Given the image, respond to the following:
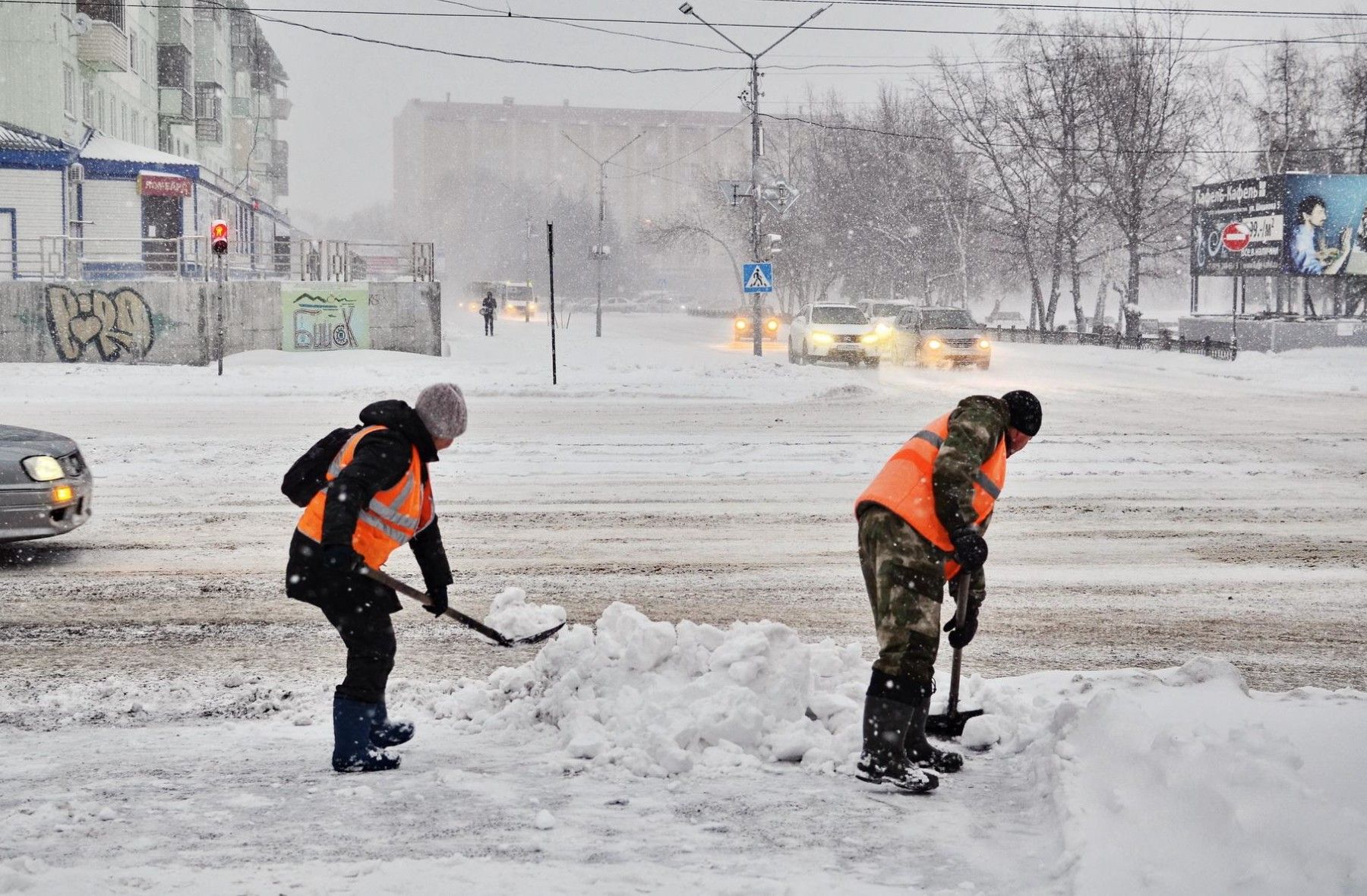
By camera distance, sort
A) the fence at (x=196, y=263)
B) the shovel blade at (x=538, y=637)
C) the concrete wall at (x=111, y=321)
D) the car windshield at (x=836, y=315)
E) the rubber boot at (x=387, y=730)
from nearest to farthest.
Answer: the rubber boot at (x=387, y=730) → the shovel blade at (x=538, y=637) → the concrete wall at (x=111, y=321) → the fence at (x=196, y=263) → the car windshield at (x=836, y=315)

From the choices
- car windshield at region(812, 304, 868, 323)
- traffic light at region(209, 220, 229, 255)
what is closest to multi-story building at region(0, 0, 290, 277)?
traffic light at region(209, 220, 229, 255)

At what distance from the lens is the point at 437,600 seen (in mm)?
5059

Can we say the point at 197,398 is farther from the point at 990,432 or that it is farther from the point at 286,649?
the point at 990,432

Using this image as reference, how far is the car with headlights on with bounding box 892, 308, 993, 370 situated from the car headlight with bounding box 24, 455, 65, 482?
25495 millimetres

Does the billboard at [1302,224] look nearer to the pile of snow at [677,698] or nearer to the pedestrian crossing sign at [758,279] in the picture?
the pedestrian crossing sign at [758,279]

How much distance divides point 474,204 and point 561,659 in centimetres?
12495

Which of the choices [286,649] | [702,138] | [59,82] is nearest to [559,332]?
[59,82]

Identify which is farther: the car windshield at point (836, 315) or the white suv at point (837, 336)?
the car windshield at point (836, 315)

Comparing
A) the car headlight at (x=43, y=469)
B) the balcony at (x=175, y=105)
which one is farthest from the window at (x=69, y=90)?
the car headlight at (x=43, y=469)

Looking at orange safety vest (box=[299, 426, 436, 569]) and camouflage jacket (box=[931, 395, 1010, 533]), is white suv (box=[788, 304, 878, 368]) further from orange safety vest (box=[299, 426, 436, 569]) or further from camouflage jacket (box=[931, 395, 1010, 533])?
orange safety vest (box=[299, 426, 436, 569])

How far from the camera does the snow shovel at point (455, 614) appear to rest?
4.55 metres

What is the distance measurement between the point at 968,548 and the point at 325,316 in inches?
1111

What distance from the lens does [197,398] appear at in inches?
850

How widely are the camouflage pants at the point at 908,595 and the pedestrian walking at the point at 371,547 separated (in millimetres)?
1569
